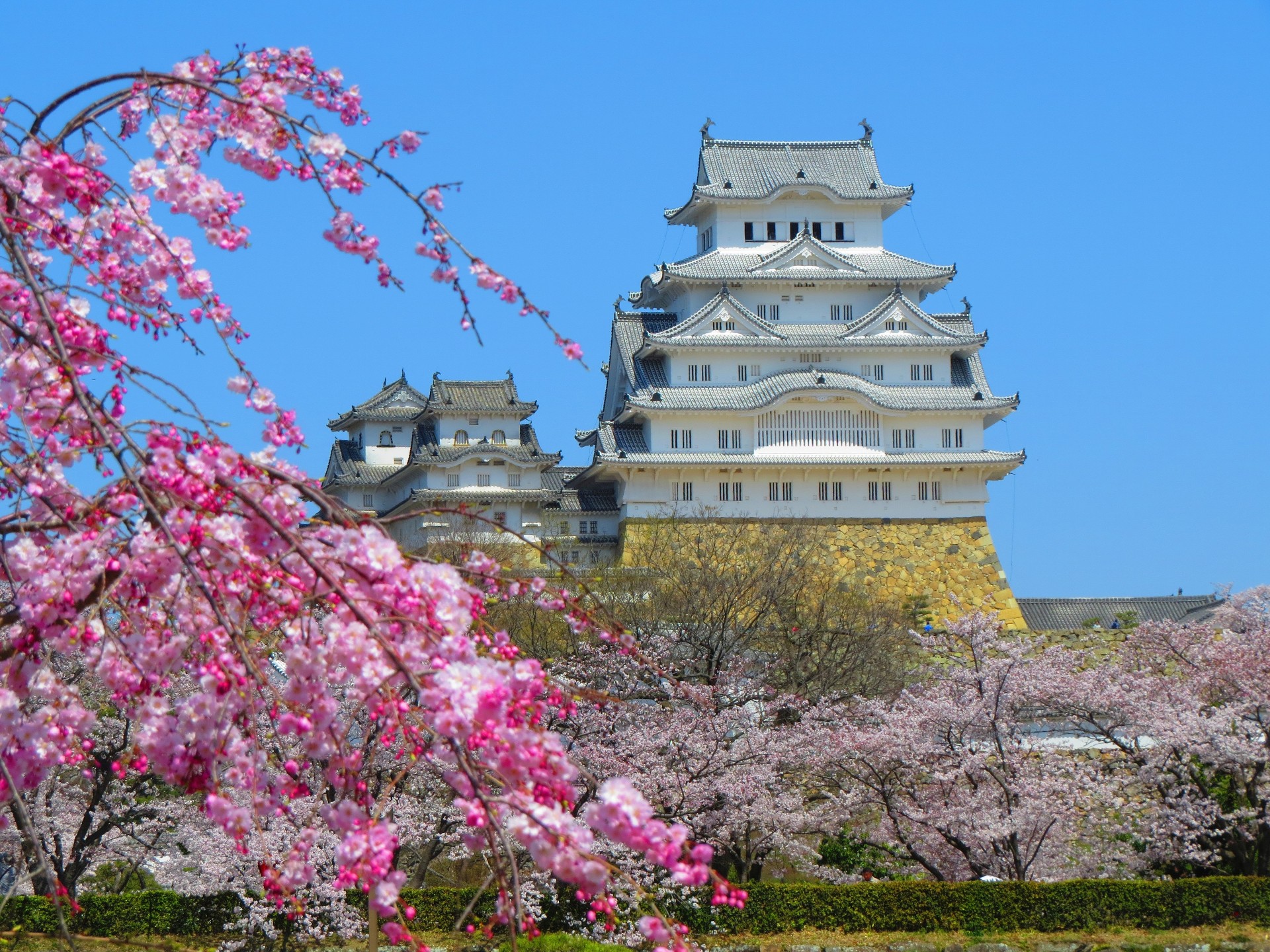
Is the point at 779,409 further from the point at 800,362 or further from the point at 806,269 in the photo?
the point at 806,269

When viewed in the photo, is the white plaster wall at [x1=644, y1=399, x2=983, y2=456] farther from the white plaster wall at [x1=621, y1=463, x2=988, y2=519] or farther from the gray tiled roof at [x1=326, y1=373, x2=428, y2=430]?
the gray tiled roof at [x1=326, y1=373, x2=428, y2=430]

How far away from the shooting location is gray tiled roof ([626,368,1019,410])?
40.0 m

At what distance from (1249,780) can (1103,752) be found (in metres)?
1.84

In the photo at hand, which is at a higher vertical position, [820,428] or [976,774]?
[820,428]

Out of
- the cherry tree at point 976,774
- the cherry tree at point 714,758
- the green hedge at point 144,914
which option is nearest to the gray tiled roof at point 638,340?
the cherry tree at point 714,758

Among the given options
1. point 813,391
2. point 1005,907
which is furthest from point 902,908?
point 813,391

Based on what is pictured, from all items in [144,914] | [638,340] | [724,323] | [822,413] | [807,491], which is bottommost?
[144,914]

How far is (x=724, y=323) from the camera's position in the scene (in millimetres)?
41312

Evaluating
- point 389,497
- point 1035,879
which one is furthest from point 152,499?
point 389,497

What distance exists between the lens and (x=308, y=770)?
43.7ft

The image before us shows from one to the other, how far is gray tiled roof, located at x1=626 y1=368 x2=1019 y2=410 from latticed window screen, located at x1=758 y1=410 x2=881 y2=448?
2.10 feet

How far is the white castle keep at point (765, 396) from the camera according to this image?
132 ft

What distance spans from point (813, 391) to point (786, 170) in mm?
8087

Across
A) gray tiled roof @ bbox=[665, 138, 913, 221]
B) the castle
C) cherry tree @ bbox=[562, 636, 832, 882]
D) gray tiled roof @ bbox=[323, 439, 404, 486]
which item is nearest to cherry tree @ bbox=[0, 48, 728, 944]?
cherry tree @ bbox=[562, 636, 832, 882]
